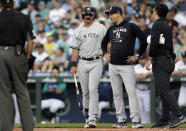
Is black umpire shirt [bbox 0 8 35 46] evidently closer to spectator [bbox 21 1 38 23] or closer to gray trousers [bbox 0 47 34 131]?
gray trousers [bbox 0 47 34 131]

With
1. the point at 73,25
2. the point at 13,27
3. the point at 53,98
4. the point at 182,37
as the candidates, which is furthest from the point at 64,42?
the point at 13,27

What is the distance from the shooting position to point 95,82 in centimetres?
955

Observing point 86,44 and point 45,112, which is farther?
point 45,112

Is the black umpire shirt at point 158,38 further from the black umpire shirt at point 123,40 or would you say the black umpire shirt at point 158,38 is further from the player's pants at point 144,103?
the player's pants at point 144,103

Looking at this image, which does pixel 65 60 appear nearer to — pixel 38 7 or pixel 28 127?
pixel 38 7

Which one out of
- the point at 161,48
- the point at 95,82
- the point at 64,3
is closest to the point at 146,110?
the point at 95,82

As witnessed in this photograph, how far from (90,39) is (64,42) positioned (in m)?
6.17

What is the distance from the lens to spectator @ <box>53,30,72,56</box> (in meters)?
15.4

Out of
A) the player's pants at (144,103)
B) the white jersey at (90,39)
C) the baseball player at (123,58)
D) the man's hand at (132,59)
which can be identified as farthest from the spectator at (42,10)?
the man's hand at (132,59)

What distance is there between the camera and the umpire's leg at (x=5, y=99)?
737 cm

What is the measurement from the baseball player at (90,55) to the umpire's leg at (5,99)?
2.29 meters

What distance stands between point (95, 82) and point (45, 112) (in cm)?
425

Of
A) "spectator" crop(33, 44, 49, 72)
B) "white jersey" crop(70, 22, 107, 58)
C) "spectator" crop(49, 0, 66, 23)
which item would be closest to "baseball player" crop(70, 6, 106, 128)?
"white jersey" crop(70, 22, 107, 58)

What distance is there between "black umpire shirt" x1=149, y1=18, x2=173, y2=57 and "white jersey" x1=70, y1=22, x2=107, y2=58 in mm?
1206
